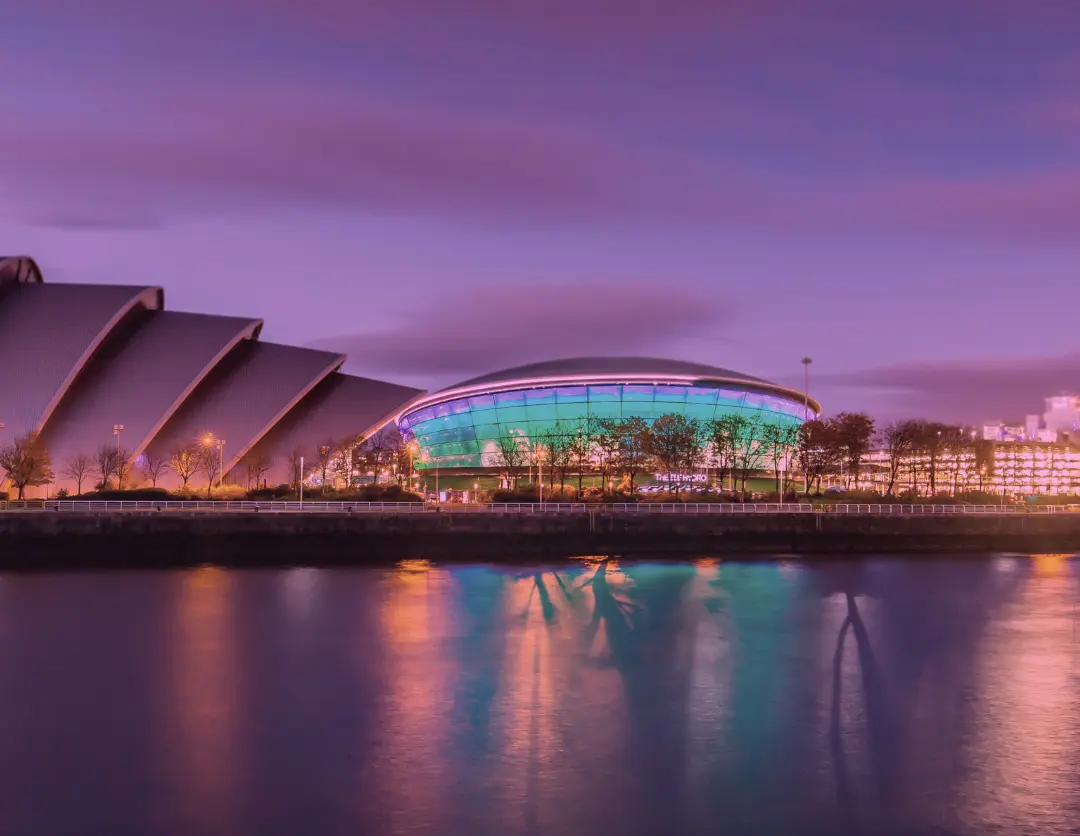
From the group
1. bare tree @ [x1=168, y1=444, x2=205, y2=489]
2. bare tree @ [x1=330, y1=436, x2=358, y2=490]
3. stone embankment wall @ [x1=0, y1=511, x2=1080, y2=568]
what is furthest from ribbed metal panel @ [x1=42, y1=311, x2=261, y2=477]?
stone embankment wall @ [x1=0, y1=511, x2=1080, y2=568]

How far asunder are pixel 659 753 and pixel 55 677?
1285cm

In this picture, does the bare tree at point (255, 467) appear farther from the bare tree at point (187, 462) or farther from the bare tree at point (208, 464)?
the bare tree at point (187, 462)

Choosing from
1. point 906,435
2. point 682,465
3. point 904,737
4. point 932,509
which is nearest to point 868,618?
point 904,737

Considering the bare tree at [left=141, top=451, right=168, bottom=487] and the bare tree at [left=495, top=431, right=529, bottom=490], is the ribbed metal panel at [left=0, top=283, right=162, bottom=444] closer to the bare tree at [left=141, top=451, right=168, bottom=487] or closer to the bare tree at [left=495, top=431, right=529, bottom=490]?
the bare tree at [left=141, top=451, right=168, bottom=487]

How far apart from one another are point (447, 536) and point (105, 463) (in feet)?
106

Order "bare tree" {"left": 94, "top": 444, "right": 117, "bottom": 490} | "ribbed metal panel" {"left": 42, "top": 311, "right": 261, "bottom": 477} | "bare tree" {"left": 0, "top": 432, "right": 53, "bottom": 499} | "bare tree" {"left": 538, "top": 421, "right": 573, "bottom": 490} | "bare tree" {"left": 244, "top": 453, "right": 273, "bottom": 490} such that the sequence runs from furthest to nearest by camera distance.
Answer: "bare tree" {"left": 244, "top": 453, "right": 273, "bottom": 490}, "ribbed metal panel" {"left": 42, "top": 311, "right": 261, "bottom": 477}, "bare tree" {"left": 538, "top": 421, "right": 573, "bottom": 490}, "bare tree" {"left": 94, "top": 444, "right": 117, "bottom": 490}, "bare tree" {"left": 0, "top": 432, "right": 53, "bottom": 499}

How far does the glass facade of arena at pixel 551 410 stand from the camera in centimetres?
8244

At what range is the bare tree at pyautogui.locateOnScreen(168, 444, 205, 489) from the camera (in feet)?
232

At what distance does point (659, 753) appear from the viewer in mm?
15906

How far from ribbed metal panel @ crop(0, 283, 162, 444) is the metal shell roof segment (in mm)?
25472

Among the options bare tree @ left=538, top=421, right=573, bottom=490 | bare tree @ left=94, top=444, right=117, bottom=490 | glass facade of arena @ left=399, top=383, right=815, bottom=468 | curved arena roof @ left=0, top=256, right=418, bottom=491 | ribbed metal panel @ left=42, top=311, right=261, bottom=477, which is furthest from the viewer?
glass facade of arena @ left=399, top=383, right=815, bottom=468

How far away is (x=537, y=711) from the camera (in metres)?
18.6

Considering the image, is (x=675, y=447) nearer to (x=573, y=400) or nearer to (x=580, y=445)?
(x=580, y=445)

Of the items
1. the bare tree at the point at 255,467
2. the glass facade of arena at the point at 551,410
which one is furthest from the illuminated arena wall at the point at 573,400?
the bare tree at the point at 255,467
